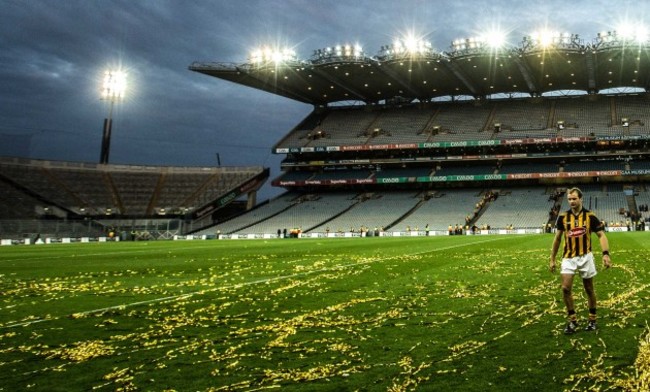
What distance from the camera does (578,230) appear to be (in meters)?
6.21

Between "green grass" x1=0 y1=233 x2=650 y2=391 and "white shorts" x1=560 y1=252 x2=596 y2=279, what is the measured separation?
70cm

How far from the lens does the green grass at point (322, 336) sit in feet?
14.2

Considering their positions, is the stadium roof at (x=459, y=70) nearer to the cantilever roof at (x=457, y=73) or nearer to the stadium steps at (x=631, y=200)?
the cantilever roof at (x=457, y=73)

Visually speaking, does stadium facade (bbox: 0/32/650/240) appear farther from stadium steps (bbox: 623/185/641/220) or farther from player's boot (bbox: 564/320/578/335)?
player's boot (bbox: 564/320/578/335)

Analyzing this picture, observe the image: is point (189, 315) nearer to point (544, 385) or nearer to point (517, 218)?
point (544, 385)

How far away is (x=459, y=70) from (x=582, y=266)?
56383 millimetres

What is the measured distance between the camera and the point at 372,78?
2504 inches

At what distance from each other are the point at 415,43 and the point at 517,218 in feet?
71.4

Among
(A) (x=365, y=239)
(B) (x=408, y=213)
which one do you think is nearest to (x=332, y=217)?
(B) (x=408, y=213)

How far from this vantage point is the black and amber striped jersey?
20.1ft

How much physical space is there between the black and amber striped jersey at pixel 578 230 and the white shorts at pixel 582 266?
53 millimetres

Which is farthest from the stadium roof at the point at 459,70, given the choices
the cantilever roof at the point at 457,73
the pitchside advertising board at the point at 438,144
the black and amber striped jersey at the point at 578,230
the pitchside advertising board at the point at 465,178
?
the black and amber striped jersey at the point at 578,230

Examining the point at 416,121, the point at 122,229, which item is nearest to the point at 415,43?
the point at 416,121

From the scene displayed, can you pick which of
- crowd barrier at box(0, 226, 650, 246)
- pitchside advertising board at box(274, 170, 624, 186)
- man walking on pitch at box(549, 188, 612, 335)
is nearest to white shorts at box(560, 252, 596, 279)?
man walking on pitch at box(549, 188, 612, 335)
